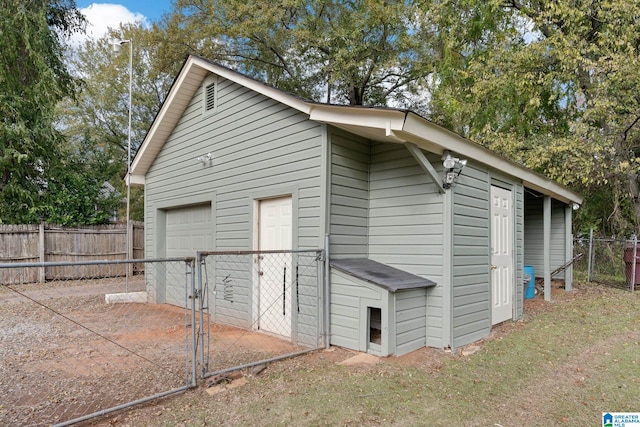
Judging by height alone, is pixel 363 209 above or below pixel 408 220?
above

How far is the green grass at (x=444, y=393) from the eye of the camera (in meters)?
3.02

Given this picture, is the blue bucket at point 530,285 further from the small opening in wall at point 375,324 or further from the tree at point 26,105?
the tree at point 26,105

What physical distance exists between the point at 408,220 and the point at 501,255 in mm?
1973

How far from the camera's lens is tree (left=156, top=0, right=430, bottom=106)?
551 inches

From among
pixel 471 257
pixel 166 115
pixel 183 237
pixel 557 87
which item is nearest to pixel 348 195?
pixel 471 257

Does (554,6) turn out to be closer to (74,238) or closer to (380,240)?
(380,240)

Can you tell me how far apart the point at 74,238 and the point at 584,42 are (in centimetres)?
1509

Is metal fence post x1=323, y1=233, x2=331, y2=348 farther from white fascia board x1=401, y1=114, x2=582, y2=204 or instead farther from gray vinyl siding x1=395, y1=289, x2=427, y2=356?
white fascia board x1=401, y1=114, x2=582, y2=204

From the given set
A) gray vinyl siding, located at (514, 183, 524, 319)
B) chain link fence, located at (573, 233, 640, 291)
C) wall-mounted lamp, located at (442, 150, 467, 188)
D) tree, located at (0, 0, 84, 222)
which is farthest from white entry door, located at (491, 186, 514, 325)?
tree, located at (0, 0, 84, 222)

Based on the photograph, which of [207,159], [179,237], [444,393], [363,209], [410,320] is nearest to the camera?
[444,393]

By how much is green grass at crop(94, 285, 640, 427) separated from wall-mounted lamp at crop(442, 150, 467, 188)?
202cm

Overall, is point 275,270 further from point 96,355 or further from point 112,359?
point 96,355

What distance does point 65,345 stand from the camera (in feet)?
17.6

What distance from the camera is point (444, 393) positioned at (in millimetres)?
3469
